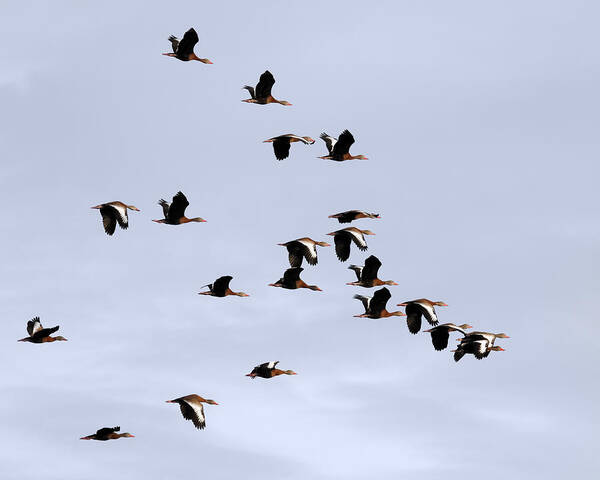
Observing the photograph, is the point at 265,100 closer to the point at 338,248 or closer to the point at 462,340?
the point at 338,248

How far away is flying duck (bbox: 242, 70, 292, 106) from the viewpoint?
62562 mm

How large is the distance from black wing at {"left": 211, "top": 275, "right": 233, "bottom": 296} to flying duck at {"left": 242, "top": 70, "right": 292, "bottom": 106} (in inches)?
Answer: 354

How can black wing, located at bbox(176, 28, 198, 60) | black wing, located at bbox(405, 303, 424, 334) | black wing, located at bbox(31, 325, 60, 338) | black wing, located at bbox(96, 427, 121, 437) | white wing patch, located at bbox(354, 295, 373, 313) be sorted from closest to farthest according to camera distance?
black wing, located at bbox(31, 325, 60, 338) < black wing, located at bbox(96, 427, 121, 437) < black wing, located at bbox(405, 303, 424, 334) < black wing, located at bbox(176, 28, 198, 60) < white wing patch, located at bbox(354, 295, 373, 313)

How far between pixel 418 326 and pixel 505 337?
5.93 m

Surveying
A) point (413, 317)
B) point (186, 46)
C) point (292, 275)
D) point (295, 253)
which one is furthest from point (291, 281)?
point (186, 46)

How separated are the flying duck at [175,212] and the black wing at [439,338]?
1305cm

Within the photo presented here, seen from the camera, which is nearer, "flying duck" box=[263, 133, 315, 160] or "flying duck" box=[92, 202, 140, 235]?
"flying duck" box=[92, 202, 140, 235]

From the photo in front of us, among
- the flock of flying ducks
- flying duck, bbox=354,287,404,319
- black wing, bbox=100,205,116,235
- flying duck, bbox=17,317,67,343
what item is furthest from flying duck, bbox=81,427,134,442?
flying duck, bbox=354,287,404,319

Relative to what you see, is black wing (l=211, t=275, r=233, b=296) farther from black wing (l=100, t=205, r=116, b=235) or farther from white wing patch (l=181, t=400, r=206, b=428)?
white wing patch (l=181, t=400, r=206, b=428)

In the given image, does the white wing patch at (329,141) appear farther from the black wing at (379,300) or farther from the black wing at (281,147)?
the black wing at (379,300)

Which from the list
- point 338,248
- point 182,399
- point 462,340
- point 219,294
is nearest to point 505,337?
point 462,340

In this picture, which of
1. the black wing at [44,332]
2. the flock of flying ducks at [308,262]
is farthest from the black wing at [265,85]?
the black wing at [44,332]

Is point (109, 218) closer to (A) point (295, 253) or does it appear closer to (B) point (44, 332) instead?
(B) point (44, 332)

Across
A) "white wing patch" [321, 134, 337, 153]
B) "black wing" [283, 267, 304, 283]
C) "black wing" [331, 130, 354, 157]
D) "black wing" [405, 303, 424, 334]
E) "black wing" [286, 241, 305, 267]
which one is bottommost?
"black wing" [405, 303, 424, 334]
